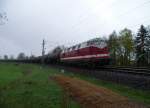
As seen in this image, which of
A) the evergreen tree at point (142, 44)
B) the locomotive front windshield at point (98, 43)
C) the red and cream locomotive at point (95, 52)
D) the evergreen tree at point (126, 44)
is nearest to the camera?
the red and cream locomotive at point (95, 52)

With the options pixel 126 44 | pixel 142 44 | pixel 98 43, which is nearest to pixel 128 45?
pixel 126 44

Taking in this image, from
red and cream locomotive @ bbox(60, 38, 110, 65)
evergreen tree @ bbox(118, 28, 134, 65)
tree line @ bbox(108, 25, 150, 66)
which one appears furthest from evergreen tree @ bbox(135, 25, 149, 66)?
red and cream locomotive @ bbox(60, 38, 110, 65)

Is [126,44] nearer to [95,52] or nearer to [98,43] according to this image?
[98,43]

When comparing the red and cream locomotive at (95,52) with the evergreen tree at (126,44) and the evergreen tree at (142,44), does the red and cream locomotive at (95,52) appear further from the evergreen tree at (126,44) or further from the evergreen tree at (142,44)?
the evergreen tree at (126,44)

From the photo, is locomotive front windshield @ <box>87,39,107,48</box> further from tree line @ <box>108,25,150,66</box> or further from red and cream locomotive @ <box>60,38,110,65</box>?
tree line @ <box>108,25,150,66</box>

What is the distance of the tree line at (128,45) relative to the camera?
246 feet

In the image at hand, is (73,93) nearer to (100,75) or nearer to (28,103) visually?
(28,103)

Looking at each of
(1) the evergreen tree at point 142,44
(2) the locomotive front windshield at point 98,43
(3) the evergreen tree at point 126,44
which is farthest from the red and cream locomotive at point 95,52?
(3) the evergreen tree at point 126,44

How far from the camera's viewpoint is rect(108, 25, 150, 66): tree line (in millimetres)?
75000

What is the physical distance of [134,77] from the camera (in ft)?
69.4

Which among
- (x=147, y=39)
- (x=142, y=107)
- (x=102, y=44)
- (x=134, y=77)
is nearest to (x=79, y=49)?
(x=102, y=44)

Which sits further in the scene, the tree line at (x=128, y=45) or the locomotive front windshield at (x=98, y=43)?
the tree line at (x=128, y=45)

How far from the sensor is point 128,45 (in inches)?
3593

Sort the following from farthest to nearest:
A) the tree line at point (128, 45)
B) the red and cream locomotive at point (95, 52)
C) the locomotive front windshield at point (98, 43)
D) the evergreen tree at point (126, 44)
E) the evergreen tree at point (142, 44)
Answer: the evergreen tree at point (126, 44), the tree line at point (128, 45), the evergreen tree at point (142, 44), the locomotive front windshield at point (98, 43), the red and cream locomotive at point (95, 52)
